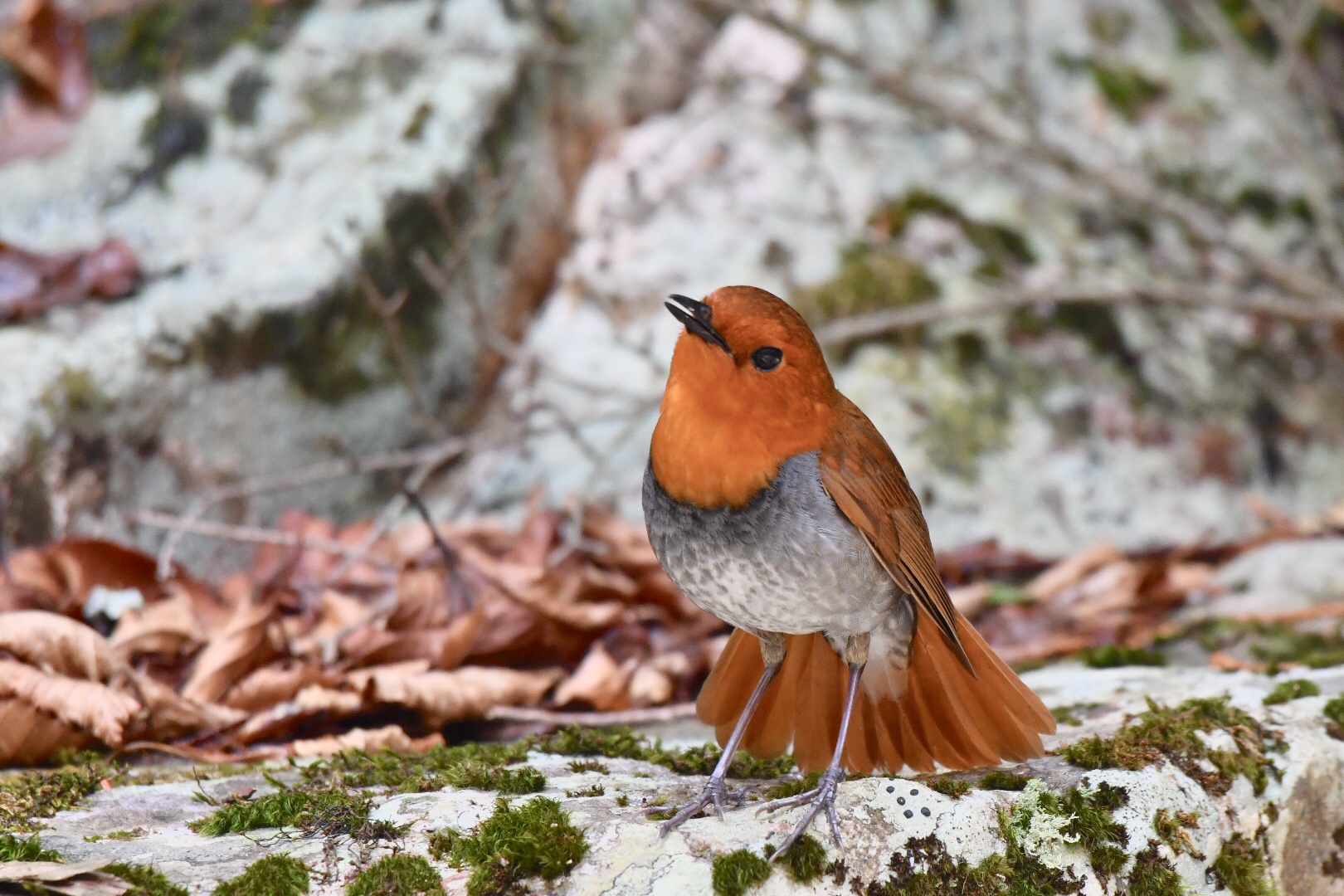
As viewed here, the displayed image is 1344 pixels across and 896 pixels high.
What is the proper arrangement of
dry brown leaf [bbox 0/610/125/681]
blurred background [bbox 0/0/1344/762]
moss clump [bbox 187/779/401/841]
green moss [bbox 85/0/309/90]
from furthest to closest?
green moss [bbox 85/0/309/90] → blurred background [bbox 0/0/1344/762] → dry brown leaf [bbox 0/610/125/681] → moss clump [bbox 187/779/401/841]

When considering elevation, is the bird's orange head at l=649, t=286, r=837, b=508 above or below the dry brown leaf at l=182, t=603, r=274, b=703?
above

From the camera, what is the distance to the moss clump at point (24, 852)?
6.54 ft

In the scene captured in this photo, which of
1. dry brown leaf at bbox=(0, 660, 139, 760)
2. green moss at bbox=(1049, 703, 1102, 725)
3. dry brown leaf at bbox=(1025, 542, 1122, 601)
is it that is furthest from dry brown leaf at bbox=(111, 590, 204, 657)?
dry brown leaf at bbox=(1025, 542, 1122, 601)

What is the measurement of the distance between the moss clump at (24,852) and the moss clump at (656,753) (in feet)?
3.67

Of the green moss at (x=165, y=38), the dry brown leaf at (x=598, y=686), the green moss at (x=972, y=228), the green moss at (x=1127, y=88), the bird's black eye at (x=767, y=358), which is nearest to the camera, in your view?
the bird's black eye at (x=767, y=358)

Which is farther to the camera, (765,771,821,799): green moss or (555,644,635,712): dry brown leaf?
(555,644,635,712): dry brown leaf

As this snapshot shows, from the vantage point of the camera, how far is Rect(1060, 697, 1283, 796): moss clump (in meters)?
2.55

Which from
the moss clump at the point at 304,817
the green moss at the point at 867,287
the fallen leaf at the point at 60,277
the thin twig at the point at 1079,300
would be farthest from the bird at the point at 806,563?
the fallen leaf at the point at 60,277

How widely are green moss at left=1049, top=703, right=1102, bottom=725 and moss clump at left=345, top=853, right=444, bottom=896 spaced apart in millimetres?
1629

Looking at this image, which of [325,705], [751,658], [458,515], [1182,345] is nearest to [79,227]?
[458,515]

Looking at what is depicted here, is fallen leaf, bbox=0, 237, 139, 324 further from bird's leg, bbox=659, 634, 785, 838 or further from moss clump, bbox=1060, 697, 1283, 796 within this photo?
moss clump, bbox=1060, 697, 1283, 796

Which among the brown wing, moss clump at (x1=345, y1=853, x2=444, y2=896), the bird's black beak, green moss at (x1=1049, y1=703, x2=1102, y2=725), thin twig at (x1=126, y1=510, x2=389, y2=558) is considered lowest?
moss clump at (x1=345, y1=853, x2=444, y2=896)

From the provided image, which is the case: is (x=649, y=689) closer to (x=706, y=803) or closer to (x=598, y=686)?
(x=598, y=686)

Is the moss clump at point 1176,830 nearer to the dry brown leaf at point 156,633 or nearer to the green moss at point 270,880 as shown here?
the green moss at point 270,880
